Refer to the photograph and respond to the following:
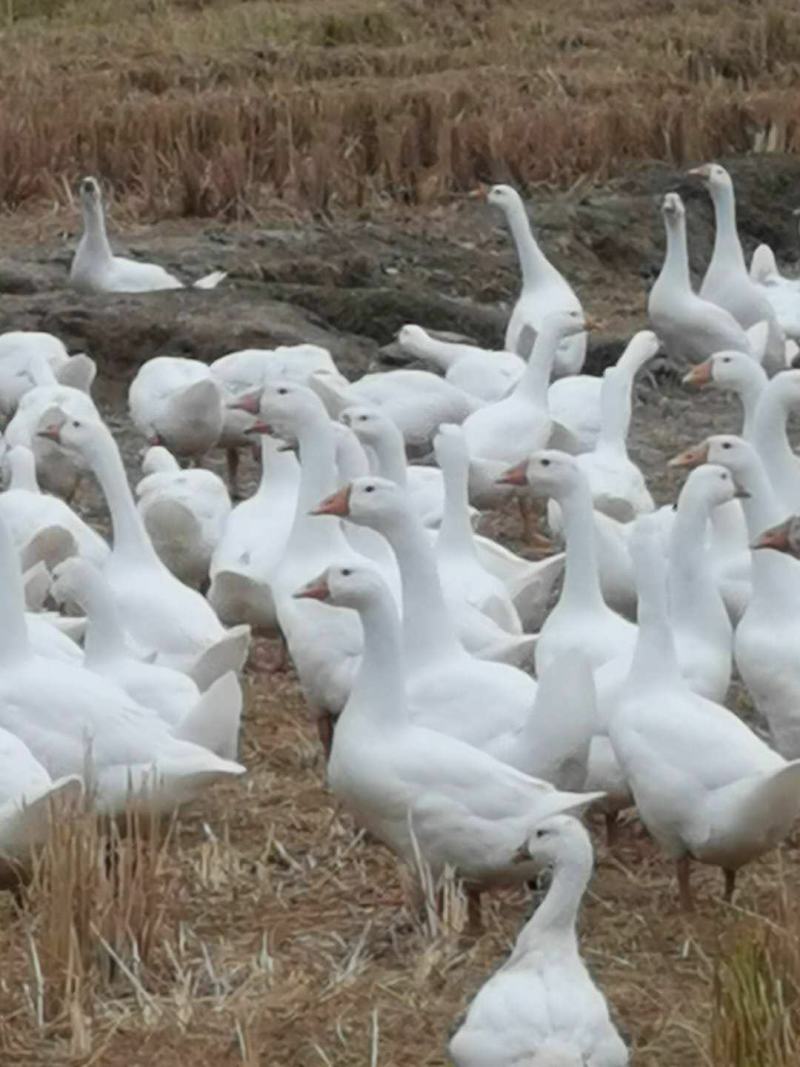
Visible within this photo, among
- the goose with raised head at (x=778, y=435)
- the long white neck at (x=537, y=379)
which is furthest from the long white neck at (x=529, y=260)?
the goose with raised head at (x=778, y=435)

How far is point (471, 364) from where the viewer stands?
10.9m

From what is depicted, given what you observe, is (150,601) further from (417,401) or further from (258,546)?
(417,401)

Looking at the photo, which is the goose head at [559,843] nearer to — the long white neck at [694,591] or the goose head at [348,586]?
the goose head at [348,586]

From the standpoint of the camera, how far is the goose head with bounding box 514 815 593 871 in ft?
16.4

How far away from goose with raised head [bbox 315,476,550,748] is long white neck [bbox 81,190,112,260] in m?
5.99

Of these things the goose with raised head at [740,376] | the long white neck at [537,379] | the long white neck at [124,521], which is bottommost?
the long white neck at [537,379]

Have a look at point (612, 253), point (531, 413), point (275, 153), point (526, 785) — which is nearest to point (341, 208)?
point (275, 153)

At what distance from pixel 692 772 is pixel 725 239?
7.73 m

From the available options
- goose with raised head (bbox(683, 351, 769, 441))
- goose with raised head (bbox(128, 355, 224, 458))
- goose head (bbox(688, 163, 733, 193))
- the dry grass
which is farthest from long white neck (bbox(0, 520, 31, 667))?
the dry grass

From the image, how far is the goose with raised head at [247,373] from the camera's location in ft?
32.8

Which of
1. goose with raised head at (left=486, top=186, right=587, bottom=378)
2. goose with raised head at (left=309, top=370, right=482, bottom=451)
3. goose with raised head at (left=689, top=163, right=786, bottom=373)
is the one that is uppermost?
goose with raised head at (left=309, top=370, right=482, bottom=451)

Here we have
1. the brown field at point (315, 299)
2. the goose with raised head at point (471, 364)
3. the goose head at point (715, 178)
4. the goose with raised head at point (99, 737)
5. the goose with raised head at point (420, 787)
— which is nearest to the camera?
the brown field at point (315, 299)

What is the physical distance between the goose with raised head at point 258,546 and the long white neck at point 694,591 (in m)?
1.40

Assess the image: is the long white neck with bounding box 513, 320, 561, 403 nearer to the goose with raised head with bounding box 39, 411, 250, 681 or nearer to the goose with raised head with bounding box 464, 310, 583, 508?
the goose with raised head with bounding box 464, 310, 583, 508
